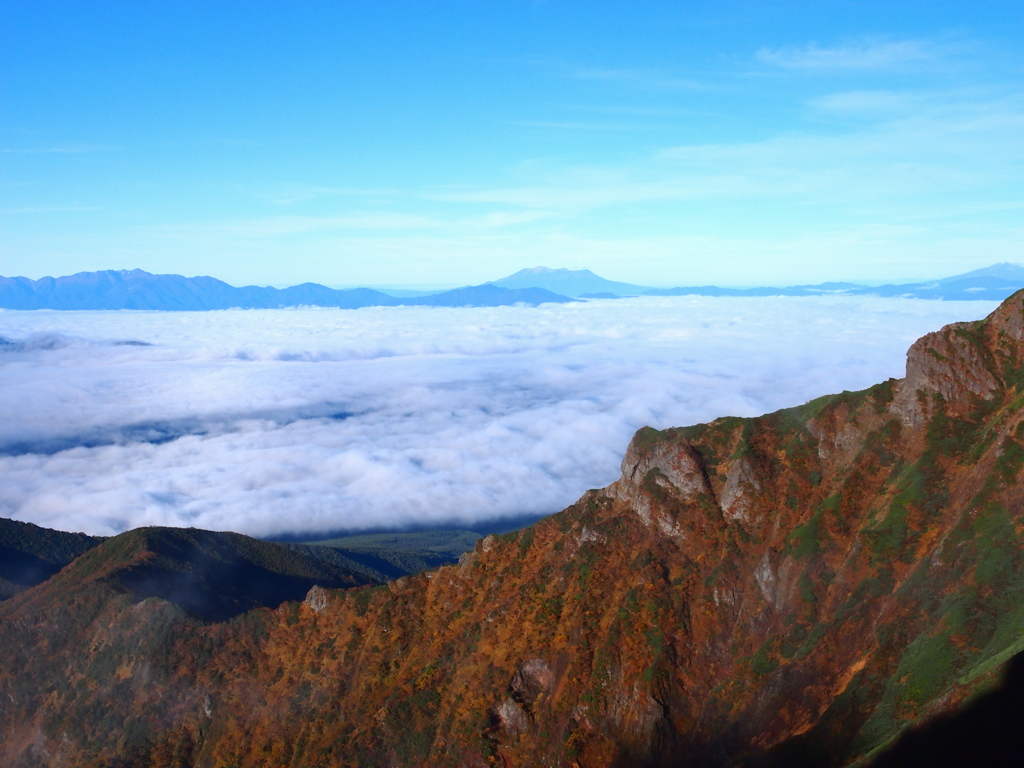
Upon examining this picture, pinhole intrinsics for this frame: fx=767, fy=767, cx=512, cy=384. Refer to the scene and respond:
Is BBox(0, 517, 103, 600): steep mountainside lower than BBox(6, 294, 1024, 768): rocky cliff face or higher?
lower

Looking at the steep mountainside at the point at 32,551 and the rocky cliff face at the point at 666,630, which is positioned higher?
the rocky cliff face at the point at 666,630

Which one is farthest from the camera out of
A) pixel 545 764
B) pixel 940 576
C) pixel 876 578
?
pixel 545 764

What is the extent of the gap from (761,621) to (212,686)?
68.3 m

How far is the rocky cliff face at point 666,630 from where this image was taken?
6016cm

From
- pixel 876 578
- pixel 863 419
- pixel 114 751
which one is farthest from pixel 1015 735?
pixel 114 751

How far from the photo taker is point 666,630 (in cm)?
7675

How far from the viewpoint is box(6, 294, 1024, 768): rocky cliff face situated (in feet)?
197

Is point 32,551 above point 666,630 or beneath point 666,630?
beneath

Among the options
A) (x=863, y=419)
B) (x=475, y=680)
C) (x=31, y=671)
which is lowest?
(x=31, y=671)

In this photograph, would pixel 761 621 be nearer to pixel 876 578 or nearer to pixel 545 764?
pixel 876 578

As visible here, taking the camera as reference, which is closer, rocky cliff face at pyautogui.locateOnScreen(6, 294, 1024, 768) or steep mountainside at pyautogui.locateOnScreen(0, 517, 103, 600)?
rocky cliff face at pyautogui.locateOnScreen(6, 294, 1024, 768)

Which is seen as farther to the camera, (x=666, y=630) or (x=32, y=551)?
(x=32, y=551)

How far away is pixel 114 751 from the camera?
94.7 metres

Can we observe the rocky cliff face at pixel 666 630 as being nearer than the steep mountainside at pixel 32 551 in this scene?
Yes
